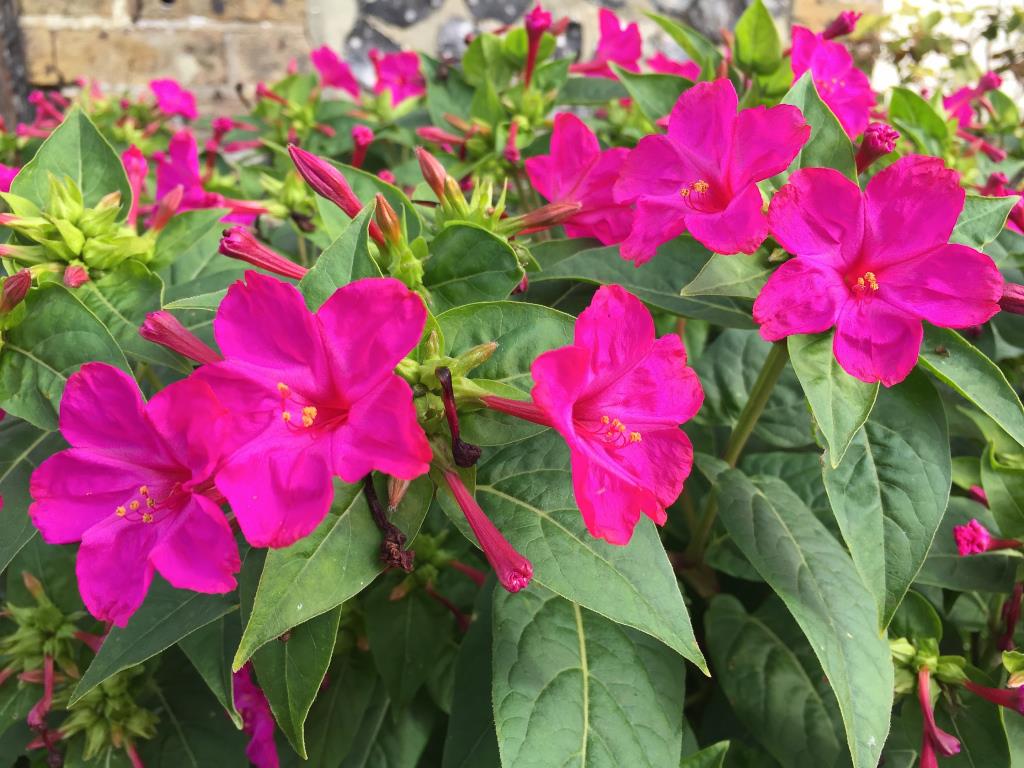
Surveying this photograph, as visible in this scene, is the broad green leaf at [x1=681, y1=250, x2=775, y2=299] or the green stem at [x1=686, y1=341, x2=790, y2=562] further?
the green stem at [x1=686, y1=341, x2=790, y2=562]

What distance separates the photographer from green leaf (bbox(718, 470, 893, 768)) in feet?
2.76

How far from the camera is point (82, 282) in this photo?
100 cm

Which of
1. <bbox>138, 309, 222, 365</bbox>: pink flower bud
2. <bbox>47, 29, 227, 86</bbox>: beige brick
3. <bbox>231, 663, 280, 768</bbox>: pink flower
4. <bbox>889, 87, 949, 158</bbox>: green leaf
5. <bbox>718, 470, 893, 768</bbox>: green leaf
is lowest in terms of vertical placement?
<bbox>47, 29, 227, 86</bbox>: beige brick

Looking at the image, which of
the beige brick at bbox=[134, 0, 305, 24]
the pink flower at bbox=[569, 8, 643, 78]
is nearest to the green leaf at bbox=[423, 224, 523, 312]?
the pink flower at bbox=[569, 8, 643, 78]

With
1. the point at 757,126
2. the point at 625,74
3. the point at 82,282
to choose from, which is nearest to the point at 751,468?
the point at 757,126

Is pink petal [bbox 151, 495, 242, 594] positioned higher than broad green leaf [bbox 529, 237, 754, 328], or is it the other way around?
broad green leaf [bbox 529, 237, 754, 328]

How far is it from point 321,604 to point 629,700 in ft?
1.32

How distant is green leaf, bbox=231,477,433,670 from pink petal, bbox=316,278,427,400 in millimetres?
123

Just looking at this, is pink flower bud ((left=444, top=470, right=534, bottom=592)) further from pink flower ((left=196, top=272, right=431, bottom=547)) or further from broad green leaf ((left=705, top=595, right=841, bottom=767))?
broad green leaf ((left=705, top=595, right=841, bottom=767))

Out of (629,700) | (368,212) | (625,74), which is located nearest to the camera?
(368,212)

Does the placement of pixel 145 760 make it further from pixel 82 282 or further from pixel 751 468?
pixel 751 468

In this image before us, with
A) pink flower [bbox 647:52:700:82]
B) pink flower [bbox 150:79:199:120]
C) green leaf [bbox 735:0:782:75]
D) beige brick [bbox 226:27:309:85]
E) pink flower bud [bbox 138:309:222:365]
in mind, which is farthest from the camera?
beige brick [bbox 226:27:309:85]

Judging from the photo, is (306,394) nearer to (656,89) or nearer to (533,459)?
(533,459)

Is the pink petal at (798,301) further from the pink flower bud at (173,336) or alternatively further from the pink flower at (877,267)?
the pink flower bud at (173,336)
